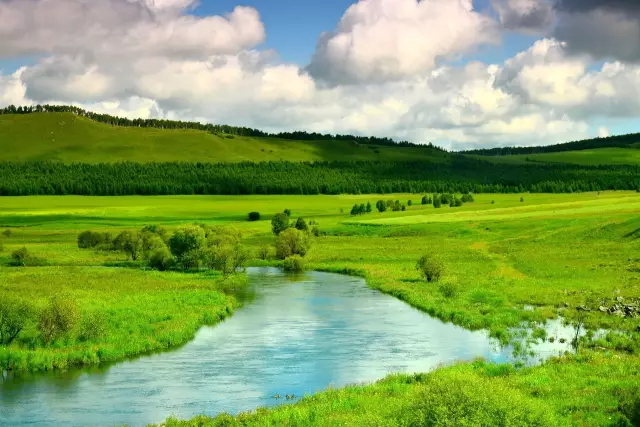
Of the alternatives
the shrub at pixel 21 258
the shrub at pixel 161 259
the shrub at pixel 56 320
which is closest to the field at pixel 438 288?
the shrub at pixel 56 320

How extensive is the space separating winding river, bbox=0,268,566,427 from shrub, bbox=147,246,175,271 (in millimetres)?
27219

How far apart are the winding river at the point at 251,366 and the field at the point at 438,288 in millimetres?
2243

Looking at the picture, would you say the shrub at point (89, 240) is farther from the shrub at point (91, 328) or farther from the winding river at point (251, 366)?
the shrub at point (91, 328)

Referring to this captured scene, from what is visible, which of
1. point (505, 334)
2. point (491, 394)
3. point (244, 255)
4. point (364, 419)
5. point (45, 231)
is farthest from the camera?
point (45, 231)

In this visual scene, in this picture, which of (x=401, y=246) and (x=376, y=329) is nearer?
(x=376, y=329)

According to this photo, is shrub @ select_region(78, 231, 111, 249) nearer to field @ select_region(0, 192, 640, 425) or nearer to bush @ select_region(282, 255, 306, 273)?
field @ select_region(0, 192, 640, 425)

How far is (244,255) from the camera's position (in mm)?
83750

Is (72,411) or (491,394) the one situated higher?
(491,394)

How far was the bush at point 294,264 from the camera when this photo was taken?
90.4 meters

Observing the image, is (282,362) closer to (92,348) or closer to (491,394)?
(92,348)

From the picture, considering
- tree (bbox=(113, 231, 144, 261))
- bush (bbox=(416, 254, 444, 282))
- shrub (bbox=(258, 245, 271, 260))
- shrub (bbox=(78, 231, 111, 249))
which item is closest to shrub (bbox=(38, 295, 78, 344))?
bush (bbox=(416, 254, 444, 282))

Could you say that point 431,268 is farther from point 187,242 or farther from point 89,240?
point 89,240

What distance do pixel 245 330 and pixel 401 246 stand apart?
59.3 m

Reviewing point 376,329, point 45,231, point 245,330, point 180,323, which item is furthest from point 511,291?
point 45,231
